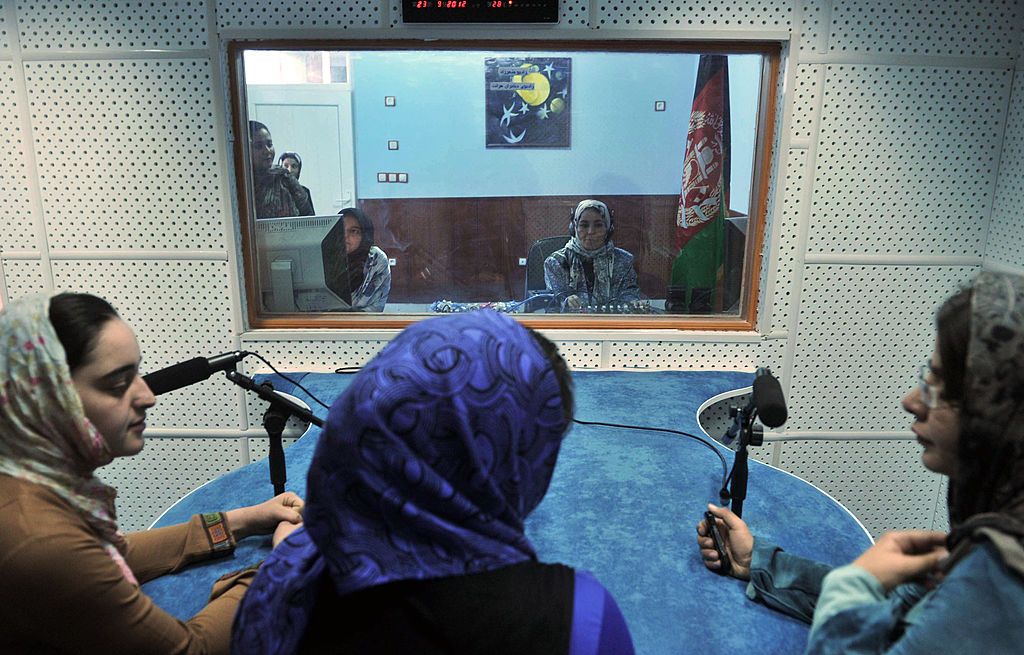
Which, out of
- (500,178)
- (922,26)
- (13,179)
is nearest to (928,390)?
(922,26)

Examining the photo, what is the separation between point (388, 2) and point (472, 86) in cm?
67

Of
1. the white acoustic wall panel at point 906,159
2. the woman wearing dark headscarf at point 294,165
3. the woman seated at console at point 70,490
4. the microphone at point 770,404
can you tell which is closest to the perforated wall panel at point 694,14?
the white acoustic wall panel at point 906,159

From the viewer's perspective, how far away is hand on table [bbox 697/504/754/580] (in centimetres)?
130

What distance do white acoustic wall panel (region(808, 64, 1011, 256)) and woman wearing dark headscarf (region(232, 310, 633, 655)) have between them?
2.11 m

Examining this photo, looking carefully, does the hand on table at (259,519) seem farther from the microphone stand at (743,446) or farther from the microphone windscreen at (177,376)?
the microphone stand at (743,446)

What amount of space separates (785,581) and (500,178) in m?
2.35

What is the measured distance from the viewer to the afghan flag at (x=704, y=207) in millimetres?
2705

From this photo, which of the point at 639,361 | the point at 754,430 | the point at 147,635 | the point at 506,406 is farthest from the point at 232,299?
the point at 506,406

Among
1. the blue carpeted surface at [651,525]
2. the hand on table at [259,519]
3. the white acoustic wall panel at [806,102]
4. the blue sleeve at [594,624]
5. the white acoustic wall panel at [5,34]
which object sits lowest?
the blue carpeted surface at [651,525]

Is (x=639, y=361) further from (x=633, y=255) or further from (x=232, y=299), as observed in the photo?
(x=232, y=299)

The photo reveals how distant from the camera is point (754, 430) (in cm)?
142

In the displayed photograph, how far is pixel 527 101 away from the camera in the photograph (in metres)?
2.98

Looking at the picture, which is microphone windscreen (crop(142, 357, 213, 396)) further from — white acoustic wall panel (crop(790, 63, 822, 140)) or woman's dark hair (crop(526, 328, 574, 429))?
white acoustic wall panel (crop(790, 63, 822, 140))

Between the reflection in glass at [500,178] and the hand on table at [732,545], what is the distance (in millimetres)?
1445
